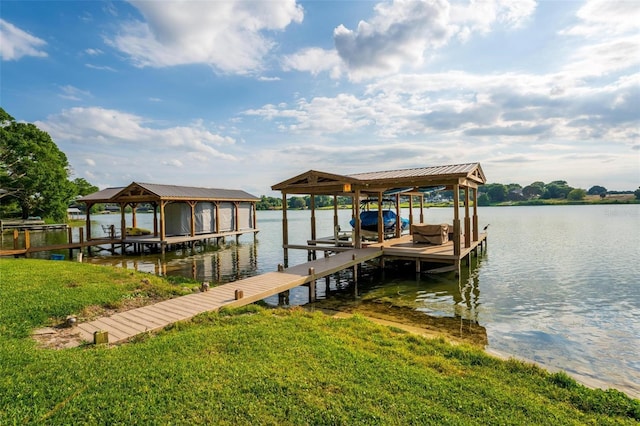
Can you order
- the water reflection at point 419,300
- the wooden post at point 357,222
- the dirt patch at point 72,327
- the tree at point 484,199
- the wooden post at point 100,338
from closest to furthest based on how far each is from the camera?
the wooden post at point 100,338 < the dirt patch at point 72,327 < the water reflection at point 419,300 < the wooden post at point 357,222 < the tree at point 484,199

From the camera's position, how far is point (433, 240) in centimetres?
1689

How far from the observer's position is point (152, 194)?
21625mm

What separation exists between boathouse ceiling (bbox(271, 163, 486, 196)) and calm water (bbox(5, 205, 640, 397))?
13.4 ft

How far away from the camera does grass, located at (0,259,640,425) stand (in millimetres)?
3807

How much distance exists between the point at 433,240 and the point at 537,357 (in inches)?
398

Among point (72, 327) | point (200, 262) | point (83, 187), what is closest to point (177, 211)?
point (200, 262)

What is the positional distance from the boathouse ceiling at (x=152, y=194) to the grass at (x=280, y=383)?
16.2 meters

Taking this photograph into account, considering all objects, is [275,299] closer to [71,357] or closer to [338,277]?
[338,277]

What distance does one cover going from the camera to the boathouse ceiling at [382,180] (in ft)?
47.7

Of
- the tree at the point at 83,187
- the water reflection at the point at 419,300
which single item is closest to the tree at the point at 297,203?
the tree at the point at 83,187

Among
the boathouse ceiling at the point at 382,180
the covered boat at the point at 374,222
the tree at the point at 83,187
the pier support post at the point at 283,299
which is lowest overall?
the pier support post at the point at 283,299

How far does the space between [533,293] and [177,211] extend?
21.8 m

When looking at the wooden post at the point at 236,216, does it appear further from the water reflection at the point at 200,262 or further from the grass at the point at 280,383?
the grass at the point at 280,383

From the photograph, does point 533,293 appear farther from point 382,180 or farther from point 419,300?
point 382,180
